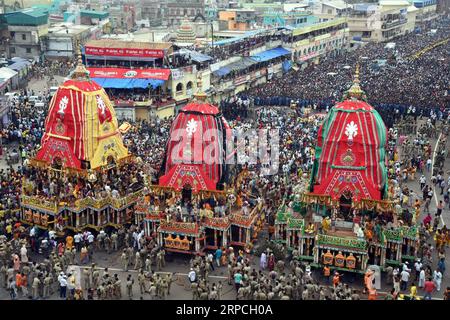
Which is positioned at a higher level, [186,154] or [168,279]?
[186,154]

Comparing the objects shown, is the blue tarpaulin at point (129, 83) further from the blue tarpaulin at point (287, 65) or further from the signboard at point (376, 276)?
the signboard at point (376, 276)

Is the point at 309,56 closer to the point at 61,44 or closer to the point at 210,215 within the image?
the point at 61,44

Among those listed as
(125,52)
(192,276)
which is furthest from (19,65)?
(192,276)

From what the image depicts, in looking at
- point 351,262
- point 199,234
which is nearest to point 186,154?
point 199,234

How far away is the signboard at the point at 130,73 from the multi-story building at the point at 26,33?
68.9ft

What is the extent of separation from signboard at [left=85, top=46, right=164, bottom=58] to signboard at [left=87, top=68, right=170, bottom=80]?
45.5 inches

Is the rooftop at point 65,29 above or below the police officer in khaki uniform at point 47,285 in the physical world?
above

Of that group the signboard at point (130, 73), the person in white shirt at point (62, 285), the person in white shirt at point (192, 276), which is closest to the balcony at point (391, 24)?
the signboard at point (130, 73)

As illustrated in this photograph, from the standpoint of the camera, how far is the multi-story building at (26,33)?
61.3 m

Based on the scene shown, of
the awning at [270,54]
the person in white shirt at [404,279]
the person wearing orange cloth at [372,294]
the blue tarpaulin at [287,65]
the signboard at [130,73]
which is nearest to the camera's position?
the person wearing orange cloth at [372,294]

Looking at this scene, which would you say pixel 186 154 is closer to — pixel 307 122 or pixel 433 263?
pixel 433 263

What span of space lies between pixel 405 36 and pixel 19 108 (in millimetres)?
62573

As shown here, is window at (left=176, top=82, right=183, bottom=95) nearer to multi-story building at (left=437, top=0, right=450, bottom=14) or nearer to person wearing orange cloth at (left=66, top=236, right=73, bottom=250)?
person wearing orange cloth at (left=66, top=236, right=73, bottom=250)

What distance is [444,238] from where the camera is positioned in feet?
73.3
